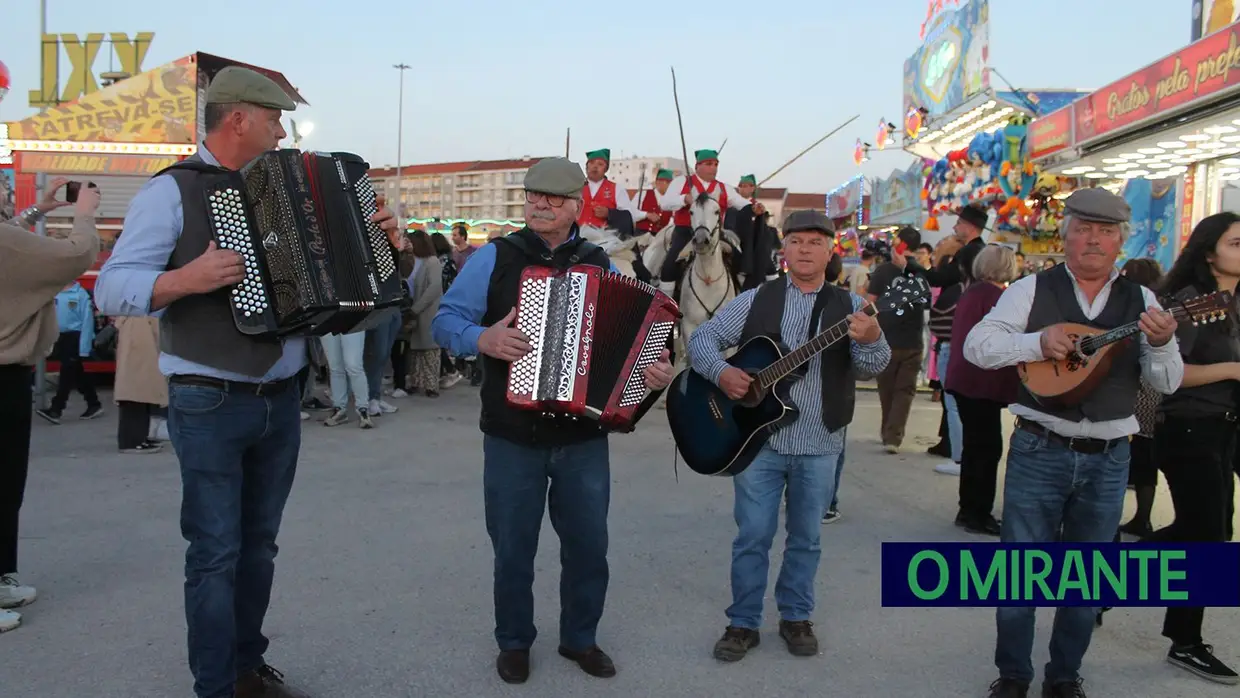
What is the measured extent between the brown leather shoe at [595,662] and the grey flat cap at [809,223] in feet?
6.76

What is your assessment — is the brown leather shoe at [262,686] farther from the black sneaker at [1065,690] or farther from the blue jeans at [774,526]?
the black sneaker at [1065,690]

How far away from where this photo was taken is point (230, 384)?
3207mm

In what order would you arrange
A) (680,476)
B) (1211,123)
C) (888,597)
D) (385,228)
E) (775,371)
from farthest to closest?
(1211,123), (680,476), (775,371), (888,597), (385,228)

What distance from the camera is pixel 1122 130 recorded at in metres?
12.3

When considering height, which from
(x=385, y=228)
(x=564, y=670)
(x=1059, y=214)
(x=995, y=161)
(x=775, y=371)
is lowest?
(x=564, y=670)

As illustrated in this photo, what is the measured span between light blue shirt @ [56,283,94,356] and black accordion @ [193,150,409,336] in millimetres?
8238

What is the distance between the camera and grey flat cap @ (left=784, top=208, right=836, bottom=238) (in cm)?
423

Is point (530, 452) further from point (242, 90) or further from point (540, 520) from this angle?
point (242, 90)

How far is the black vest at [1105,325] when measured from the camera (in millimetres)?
3615

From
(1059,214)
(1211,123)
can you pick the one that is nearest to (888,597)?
(1211,123)

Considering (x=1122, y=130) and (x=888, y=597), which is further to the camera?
(x=1122, y=130)

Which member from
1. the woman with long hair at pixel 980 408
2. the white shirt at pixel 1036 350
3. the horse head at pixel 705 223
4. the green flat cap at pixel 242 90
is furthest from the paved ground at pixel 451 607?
the horse head at pixel 705 223

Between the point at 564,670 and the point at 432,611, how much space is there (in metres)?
0.92

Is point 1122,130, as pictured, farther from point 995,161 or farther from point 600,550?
point 600,550
